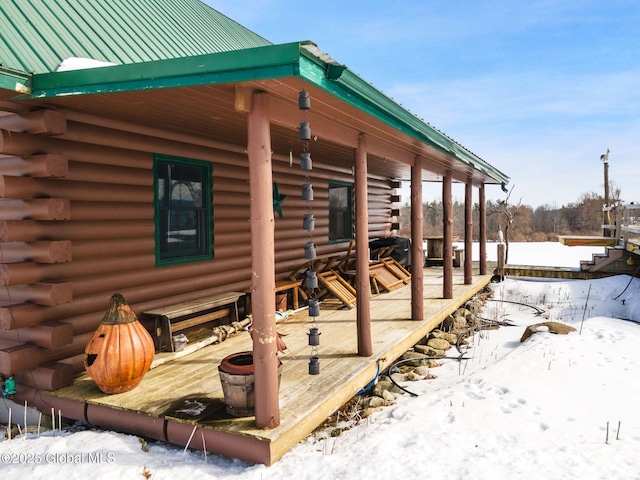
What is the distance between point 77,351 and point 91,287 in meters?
0.71

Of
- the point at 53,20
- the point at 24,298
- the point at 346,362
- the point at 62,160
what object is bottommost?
the point at 346,362

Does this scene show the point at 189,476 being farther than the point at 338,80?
No

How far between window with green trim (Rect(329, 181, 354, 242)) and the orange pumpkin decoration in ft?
23.0

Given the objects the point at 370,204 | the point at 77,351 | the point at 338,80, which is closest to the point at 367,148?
the point at 338,80

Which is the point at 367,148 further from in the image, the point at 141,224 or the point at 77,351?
the point at 77,351

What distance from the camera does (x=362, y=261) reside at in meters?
5.73

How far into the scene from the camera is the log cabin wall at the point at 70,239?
15.3 ft

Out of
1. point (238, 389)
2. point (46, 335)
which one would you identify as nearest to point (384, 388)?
point (238, 389)

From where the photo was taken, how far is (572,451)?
3.99m

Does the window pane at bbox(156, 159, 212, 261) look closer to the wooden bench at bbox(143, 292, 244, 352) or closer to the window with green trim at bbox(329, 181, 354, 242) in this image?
the wooden bench at bbox(143, 292, 244, 352)

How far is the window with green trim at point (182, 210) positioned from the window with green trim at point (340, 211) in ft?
15.2

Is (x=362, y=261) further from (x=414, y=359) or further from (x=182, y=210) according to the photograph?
(x=182, y=210)

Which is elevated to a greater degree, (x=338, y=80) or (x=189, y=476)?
(x=338, y=80)

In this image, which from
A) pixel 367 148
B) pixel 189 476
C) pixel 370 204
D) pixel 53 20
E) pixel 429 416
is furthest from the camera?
pixel 370 204
